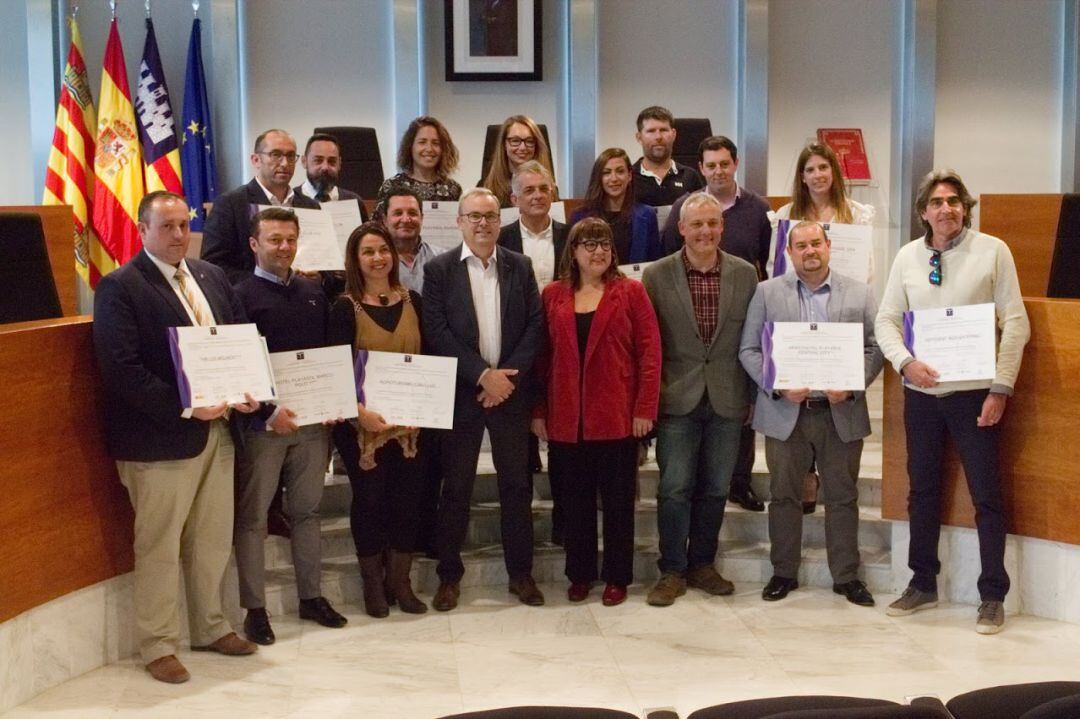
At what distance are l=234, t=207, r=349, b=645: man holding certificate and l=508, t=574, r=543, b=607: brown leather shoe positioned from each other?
2.92 ft

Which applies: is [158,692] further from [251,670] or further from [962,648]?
[962,648]

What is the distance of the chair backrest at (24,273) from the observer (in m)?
4.31

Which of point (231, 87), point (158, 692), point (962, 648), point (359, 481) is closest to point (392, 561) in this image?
point (359, 481)

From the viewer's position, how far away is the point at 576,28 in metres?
7.85

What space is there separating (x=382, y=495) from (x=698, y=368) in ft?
4.46

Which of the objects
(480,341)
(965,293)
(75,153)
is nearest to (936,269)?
(965,293)

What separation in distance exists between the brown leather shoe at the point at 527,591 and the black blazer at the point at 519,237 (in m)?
1.31

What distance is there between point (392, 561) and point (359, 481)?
398 mm

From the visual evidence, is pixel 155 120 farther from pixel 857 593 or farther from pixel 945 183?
pixel 857 593

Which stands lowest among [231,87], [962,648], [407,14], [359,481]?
[962,648]

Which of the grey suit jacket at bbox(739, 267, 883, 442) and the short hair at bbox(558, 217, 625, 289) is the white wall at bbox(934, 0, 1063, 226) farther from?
the short hair at bbox(558, 217, 625, 289)

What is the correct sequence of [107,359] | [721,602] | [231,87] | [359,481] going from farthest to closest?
[231,87] → [721,602] → [359,481] → [107,359]

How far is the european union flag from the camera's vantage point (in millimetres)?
7340

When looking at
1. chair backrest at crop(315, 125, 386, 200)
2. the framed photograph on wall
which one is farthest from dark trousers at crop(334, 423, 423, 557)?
the framed photograph on wall
